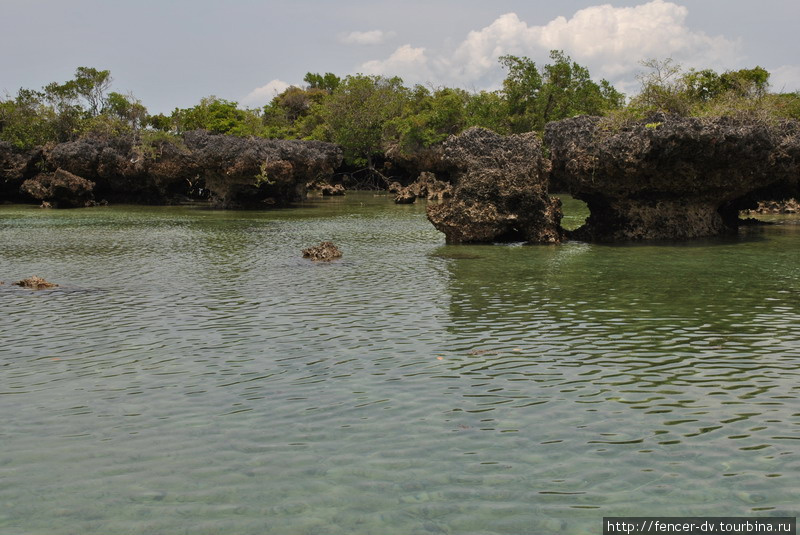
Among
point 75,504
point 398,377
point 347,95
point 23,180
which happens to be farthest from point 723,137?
point 347,95

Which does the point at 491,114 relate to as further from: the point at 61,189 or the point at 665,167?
the point at 665,167

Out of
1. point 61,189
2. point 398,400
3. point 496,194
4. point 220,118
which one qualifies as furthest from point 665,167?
point 220,118

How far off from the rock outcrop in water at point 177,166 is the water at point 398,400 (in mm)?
26782

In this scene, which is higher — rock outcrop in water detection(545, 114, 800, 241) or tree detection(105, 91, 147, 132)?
tree detection(105, 91, 147, 132)

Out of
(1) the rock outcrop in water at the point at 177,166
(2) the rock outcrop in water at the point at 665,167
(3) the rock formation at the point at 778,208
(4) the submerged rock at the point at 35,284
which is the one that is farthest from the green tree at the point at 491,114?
(4) the submerged rock at the point at 35,284

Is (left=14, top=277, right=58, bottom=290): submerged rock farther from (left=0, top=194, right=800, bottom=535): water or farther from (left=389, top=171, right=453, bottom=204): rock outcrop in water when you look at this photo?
(left=389, top=171, right=453, bottom=204): rock outcrop in water

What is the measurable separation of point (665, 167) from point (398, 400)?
1832 centimetres

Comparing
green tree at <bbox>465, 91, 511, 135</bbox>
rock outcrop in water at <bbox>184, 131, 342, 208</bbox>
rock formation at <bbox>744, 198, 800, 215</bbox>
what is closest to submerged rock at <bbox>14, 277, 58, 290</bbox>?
rock outcrop in water at <bbox>184, 131, 342, 208</bbox>

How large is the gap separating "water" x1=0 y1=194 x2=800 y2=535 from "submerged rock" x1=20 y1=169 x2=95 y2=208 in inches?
1247

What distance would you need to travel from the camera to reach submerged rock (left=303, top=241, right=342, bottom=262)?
22719 millimetres

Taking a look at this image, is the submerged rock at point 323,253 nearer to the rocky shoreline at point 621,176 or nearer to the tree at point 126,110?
the rocky shoreline at point 621,176

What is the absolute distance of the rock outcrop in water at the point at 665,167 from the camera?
24250 millimetres

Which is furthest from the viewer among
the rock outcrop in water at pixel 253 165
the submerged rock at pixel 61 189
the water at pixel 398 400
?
the submerged rock at pixel 61 189

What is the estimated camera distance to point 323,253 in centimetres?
2278
